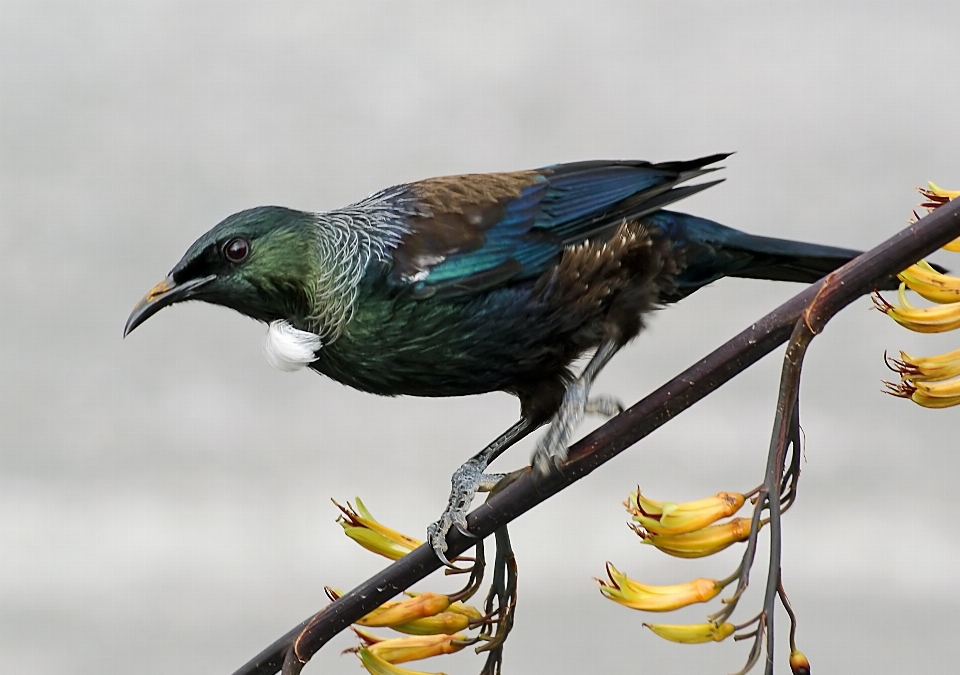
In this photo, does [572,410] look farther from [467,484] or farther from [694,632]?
[694,632]

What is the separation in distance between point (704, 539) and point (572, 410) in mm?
206

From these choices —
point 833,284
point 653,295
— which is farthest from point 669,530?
point 653,295

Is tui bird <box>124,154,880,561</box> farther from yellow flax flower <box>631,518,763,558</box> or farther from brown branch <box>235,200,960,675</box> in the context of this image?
yellow flax flower <box>631,518,763,558</box>

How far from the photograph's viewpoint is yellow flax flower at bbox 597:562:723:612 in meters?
0.77

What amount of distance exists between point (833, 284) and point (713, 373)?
0.33 feet

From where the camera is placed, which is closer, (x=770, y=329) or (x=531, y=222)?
(x=770, y=329)

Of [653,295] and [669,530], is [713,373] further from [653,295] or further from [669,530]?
[653,295]

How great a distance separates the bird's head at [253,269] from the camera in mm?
955

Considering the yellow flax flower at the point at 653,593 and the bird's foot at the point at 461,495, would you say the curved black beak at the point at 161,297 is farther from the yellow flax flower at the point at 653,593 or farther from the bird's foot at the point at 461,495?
the yellow flax flower at the point at 653,593

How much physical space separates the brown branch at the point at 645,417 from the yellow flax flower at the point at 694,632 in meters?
0.14

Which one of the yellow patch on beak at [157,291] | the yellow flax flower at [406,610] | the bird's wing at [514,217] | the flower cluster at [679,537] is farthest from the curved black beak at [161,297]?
the flower cluster at [679,537]

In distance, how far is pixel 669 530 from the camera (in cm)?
78

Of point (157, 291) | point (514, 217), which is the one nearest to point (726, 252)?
point (514, 217)

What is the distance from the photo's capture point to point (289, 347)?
3.12 ft
